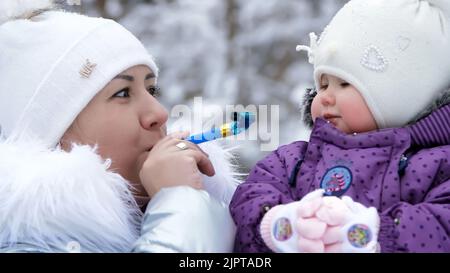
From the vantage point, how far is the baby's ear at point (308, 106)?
1358 millimetres

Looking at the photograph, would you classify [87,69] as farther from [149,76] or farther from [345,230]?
[345,230]

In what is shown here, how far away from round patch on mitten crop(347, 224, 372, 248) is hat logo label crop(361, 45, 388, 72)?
1.25 feet

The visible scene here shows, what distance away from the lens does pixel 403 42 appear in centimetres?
116

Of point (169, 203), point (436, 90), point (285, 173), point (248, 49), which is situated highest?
point (248, 49)

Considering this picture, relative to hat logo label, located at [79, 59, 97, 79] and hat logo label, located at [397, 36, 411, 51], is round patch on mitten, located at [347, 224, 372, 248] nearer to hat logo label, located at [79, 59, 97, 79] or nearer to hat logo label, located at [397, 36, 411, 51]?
hat logo label, located at [397, 36, 411, 51]

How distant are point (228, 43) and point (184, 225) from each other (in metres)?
2.77

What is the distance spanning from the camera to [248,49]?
3588 millimetres

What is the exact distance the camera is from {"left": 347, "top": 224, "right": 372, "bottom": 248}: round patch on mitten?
2.94 feet

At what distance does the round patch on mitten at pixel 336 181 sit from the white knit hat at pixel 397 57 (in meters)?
0.16

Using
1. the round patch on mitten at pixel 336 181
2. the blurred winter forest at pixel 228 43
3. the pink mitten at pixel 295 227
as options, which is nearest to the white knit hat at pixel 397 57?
the round patch on mitten at pixel 336 181

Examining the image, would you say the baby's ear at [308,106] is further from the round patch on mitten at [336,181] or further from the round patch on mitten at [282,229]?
the round patch on mitten at [282,229]
